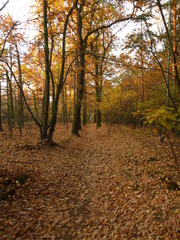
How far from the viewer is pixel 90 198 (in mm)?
4945

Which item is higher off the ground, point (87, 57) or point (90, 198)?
point (87, 57)

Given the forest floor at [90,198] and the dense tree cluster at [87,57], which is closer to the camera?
the forest floor at [90,198]

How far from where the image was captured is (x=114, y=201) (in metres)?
4.65

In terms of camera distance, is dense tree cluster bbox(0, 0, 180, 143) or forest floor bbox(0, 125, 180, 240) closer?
forest floor bbox(0, 125, 180, 240)

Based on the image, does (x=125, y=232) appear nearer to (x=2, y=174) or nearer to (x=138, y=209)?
(x=138, y=209)

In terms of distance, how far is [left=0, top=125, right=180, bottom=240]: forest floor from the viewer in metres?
3.55

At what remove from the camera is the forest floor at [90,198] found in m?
3.55

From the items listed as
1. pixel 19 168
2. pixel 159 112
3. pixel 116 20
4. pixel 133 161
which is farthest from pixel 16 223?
pixel 116 20

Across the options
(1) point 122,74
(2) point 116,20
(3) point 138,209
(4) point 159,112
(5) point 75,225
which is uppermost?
(2) point 116,20

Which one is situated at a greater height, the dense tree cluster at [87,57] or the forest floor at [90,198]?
the dense tree cluster at [87,57]

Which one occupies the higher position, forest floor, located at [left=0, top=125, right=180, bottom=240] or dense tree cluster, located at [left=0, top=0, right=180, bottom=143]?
dense tree cluster, located at [left=0, top=0, right=180, bottom=143]

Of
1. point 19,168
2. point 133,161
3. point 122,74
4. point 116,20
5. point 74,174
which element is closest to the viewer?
point 19,168

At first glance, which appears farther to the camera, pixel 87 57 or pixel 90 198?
pixel 87 57

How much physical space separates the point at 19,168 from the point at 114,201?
12.4 feet
